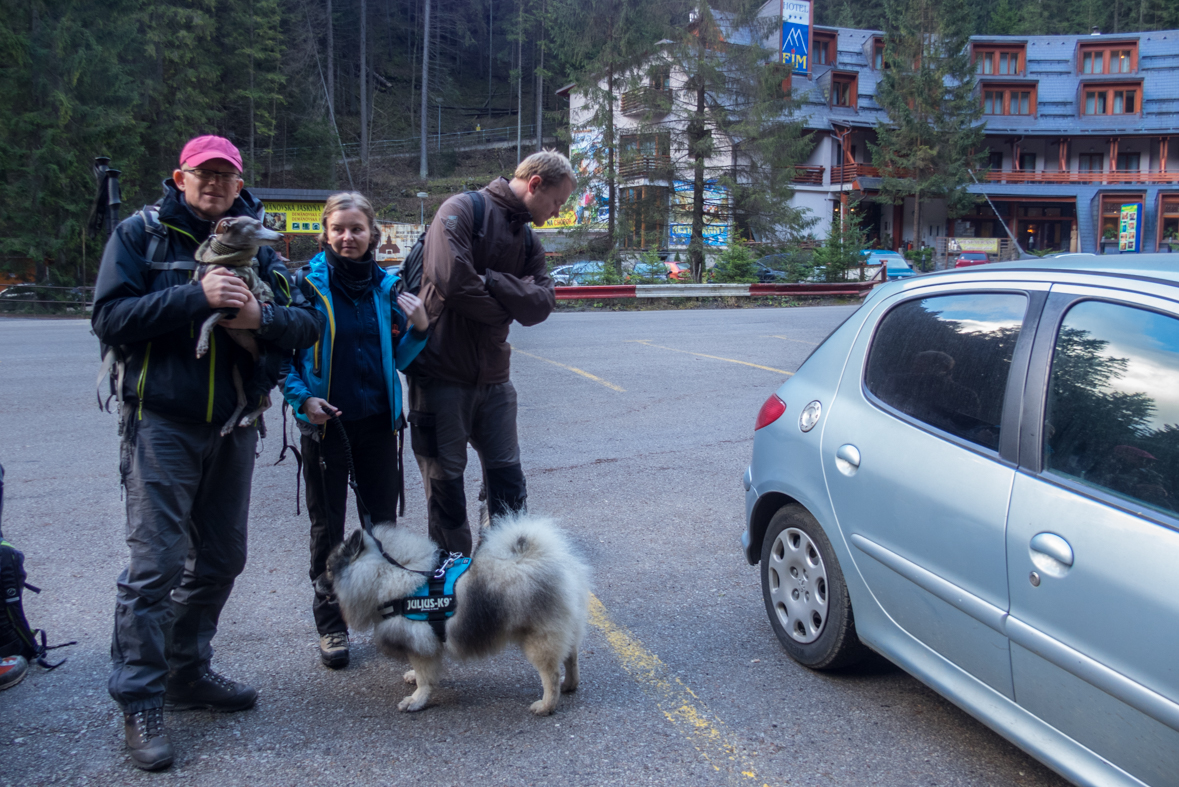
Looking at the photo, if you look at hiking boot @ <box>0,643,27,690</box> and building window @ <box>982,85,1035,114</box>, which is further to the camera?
building window @ <box>982,85,1035,114</box>

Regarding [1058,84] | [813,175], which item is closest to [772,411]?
[813,175]

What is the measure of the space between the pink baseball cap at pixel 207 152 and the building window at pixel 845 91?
4741 cm

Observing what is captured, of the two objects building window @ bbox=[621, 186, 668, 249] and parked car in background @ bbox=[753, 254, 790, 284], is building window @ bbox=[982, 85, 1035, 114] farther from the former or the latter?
building window @ bbox=[621, 186, 668, 249]

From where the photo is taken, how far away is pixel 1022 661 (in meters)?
2.38

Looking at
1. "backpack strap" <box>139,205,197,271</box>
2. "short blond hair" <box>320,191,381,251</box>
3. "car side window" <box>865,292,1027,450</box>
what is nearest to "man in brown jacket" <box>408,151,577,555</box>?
"short blond hair" <box>320,191,381,251</box>

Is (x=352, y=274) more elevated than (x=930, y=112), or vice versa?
(x=930, y=112)

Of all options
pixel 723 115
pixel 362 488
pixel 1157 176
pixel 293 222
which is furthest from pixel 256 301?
Result: pixel 1157 176

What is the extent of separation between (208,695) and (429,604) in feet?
3.01

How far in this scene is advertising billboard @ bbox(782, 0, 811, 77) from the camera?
42375 millimetres

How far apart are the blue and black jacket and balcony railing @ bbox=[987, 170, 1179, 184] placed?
4857 centimetres

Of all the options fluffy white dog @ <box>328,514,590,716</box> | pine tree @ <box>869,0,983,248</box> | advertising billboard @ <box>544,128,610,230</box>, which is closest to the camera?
fluffy white dog @ <box>328,514,590,716</box>

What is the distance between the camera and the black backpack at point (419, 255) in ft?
12.2

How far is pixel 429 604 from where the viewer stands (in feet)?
10.1

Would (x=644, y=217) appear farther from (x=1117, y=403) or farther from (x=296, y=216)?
(x=1117, y=403)
